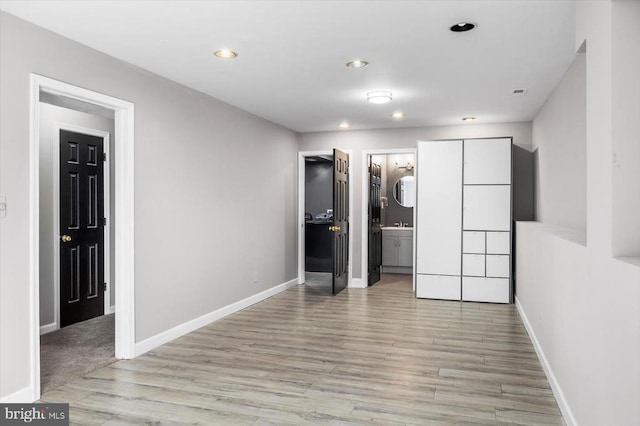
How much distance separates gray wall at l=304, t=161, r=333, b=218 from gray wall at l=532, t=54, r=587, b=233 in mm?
5400

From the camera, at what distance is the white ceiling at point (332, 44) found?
2.88m

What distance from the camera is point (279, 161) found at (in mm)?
6988

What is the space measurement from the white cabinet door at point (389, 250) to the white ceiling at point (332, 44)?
3.83m

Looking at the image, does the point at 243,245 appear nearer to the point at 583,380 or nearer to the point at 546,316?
the point at 546,316

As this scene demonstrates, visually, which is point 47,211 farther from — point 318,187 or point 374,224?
point 318,187

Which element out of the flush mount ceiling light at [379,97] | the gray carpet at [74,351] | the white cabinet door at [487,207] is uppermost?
the flush mount ceiling light at [379,97]

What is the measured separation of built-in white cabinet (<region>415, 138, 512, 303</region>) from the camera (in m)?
6.24

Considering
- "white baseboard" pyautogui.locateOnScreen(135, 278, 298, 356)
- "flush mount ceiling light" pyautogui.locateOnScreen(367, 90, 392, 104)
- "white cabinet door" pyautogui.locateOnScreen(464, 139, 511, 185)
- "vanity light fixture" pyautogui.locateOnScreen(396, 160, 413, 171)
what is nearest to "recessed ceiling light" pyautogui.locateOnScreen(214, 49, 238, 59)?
"flush mount ceiling light" pyautogui.locateOnScreen(367, 90, 392, 104)

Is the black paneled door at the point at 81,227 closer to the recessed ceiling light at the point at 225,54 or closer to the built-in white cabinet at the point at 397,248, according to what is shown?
A: the recessed ceiling light at the point at 225,54

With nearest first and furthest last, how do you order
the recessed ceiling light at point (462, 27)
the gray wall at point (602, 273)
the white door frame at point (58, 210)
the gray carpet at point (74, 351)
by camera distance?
the gray wall at point (602, 273)
the recessed ceiling light at point (462, 27)
the gray carpet at point (74, 351)
the white door frame at point (58, 210)

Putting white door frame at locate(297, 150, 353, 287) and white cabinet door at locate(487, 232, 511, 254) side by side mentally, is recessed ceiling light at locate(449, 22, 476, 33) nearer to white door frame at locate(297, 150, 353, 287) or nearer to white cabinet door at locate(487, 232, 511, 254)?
white cabinet door at locate(487, 232, 511, 254)

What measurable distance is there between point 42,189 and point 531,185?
614 cm

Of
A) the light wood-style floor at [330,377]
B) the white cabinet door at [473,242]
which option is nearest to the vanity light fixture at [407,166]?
the white cabinet door at [473,242]

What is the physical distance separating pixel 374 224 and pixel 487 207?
204 cm
